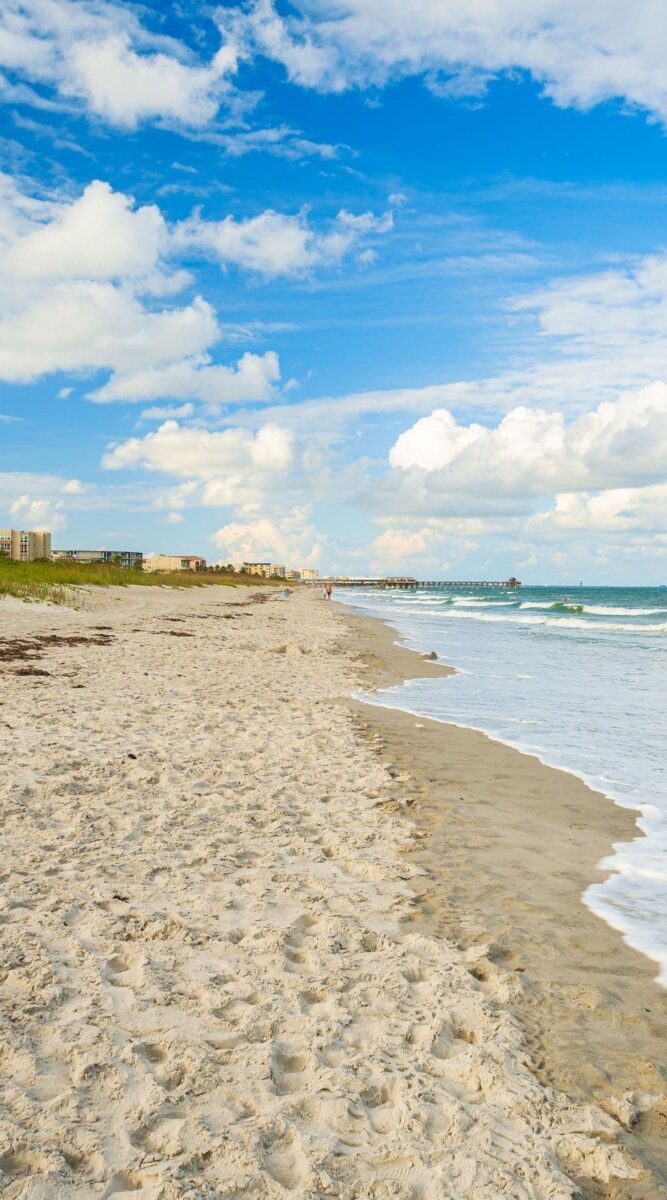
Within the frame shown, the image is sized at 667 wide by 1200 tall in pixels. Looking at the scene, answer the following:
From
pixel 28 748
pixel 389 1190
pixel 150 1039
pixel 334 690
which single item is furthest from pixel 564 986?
pixel 334 690

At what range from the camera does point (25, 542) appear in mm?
91812

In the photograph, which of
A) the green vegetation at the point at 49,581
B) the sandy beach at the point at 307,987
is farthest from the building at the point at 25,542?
the sandy beach at the point at 307,987

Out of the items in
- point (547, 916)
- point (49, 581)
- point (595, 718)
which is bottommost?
point (547, 916)

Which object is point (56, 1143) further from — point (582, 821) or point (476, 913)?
point (582, 821)

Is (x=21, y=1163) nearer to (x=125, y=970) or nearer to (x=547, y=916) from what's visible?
(x=125, y=970)

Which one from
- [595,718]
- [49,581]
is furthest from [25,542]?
[595,718]

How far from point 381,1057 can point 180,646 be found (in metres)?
16.8

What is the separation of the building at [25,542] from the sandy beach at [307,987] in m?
85.1

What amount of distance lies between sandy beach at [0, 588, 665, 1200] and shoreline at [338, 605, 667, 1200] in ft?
0.06

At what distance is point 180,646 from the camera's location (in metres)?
19.7

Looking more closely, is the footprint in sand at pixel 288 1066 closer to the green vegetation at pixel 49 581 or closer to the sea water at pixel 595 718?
the sea water at pixel 595 718

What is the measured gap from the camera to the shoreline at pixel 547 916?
3.45m

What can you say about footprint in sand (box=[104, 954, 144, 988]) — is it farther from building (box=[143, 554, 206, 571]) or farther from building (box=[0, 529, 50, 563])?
building (box=[143, 554, 206, 571])

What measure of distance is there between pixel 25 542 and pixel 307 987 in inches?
3767
